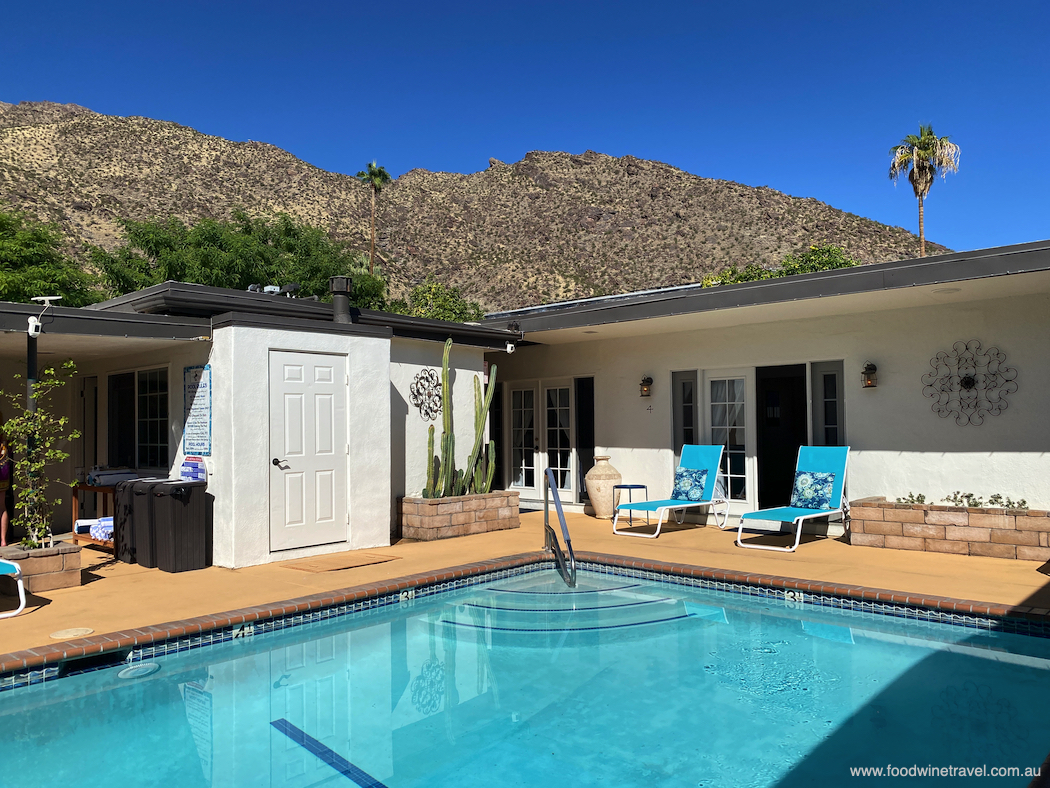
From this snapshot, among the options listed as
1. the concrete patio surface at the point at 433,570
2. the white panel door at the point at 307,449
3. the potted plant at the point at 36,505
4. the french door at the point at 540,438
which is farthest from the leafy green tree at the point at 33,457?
the french door at the point at 540,438

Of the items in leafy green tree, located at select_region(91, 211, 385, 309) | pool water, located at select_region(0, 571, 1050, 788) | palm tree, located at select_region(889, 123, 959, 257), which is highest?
palm tree, located at select_region(889, 123, 959, 257)

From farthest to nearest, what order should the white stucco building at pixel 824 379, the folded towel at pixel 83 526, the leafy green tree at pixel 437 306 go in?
the leafy green tree at pixel 437 306
the folded towel at pixel 83 526
the white stucco building at pixel 824 379

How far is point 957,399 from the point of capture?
7551 millimetres

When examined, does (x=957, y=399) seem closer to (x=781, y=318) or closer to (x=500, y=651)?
(x=781, y=318)

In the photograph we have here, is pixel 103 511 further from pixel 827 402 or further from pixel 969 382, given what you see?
pixel 969 382

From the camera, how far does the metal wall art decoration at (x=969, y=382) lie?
7285 mm

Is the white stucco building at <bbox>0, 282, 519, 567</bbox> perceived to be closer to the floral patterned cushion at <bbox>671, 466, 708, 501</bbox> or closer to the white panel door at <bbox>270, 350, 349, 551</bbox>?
the white panel door at <bbox>270, 350, 349, 551</bbox>

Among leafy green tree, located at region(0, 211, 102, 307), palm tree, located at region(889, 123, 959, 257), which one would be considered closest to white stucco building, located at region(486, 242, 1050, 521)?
leafy green tree, located at region(0, 211, 102, 307)

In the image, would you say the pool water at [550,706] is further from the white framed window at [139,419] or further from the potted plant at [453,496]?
the white framed window at [139,419]

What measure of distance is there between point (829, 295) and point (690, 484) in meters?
2.93

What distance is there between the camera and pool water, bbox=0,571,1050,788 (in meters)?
3.21

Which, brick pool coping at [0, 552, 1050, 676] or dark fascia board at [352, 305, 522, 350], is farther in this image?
dark fascia board at [352, 305, 522, 350]

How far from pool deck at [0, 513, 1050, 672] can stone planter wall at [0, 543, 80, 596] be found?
120mm

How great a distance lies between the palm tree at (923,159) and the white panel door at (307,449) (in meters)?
25.9
